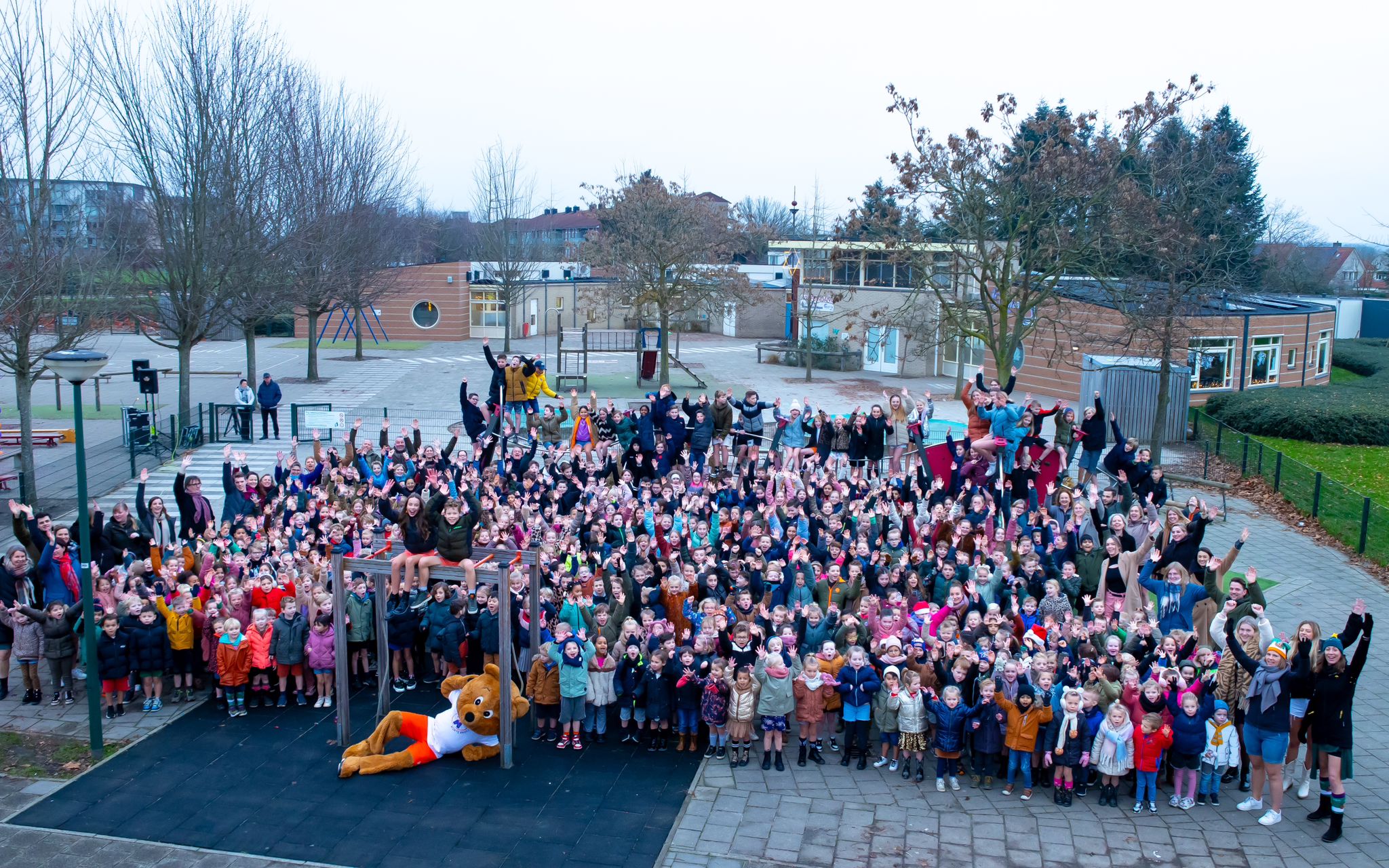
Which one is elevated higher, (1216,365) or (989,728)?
(1216,365)

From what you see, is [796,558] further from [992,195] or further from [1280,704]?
[992,195]

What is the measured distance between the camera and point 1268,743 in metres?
8.91

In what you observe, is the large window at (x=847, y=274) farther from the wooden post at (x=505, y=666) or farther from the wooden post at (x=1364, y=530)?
the wooden post at (x=505, y=666)

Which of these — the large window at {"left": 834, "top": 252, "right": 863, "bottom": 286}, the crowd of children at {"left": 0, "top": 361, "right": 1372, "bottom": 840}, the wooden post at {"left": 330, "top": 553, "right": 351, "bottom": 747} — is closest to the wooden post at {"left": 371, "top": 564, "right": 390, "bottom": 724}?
the crowd of children at {"left": 0, "top": 361, "right": 1372, "bottom": 840}

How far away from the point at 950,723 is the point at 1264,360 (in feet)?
91.1

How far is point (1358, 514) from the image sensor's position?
679 inches

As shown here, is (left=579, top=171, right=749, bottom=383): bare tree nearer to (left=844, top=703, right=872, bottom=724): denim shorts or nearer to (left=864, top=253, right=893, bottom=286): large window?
(left=864, top=253, right=893, bottom=286): large window

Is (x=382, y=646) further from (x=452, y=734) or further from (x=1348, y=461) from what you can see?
(x=1348, y=461)

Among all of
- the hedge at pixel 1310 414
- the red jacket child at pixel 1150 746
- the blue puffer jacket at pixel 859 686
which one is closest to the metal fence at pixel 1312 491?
the hedge at pixel 1310 414

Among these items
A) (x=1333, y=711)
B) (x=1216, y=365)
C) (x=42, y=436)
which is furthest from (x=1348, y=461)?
(x=42, y=436)

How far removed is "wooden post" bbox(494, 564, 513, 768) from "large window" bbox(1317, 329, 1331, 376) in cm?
3392

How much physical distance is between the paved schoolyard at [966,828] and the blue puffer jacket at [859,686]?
2.18 feet

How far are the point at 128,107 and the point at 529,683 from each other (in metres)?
18.9

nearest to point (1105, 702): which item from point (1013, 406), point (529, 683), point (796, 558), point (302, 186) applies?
point (796, 558)
